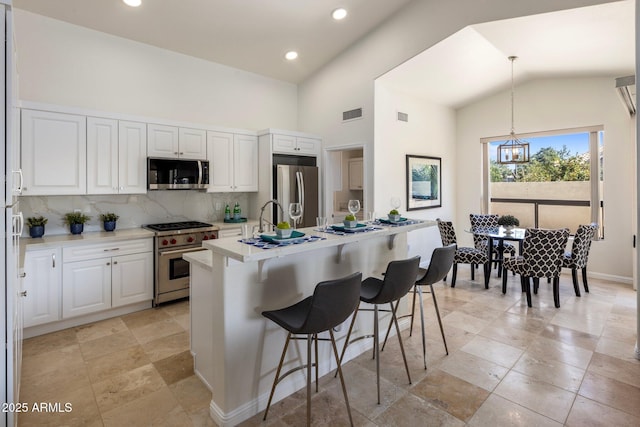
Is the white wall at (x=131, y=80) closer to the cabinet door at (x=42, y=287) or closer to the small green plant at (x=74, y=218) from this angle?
the small green plant at (x=74, y=218)

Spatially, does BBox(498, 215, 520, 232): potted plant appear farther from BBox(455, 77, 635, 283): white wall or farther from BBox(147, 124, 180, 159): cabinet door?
BBox(147, 124, 180, 159): cabinet door

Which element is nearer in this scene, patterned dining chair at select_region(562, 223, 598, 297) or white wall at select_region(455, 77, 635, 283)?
patterned dining chair at select_region(562, 223, 598, 297)

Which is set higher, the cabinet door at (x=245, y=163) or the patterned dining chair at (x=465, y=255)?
the cabinet door at (x=245, y=163)

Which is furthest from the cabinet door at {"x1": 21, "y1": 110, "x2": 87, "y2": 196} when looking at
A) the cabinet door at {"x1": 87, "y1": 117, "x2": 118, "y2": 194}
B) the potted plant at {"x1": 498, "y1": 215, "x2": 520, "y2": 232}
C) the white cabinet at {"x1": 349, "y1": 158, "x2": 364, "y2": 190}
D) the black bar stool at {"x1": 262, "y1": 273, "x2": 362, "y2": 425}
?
the potted plant at {"x1": 498, "y1": 215, "x2": 520, "y2": 232}

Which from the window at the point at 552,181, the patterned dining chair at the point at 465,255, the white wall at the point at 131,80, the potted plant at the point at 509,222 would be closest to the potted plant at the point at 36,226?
the white wall at the point at 131,80

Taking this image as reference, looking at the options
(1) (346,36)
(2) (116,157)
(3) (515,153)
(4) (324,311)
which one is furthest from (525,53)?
(2) (116,157)

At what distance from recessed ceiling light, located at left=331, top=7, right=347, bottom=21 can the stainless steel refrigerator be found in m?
2.07

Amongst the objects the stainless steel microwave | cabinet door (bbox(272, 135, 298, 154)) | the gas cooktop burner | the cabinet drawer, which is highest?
cabinet door (bbox(272, 135, 298, 154))

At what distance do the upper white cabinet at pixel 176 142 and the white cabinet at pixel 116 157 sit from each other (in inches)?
4.1

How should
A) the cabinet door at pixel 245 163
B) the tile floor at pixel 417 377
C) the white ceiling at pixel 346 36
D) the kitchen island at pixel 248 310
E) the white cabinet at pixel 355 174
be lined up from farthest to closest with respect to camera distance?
the white cabinet at pixel 355 174, the cabinet door at pixel 245 163, the white ceiling at pixel 346 36, the tile floor at pixel 417 377, the kitchen island at pixel 248 310

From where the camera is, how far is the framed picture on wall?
5730mm

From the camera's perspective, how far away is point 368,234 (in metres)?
2.55

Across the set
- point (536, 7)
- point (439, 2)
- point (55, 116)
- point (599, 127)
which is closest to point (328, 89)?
point (439, 2)

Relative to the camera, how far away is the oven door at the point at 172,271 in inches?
158
